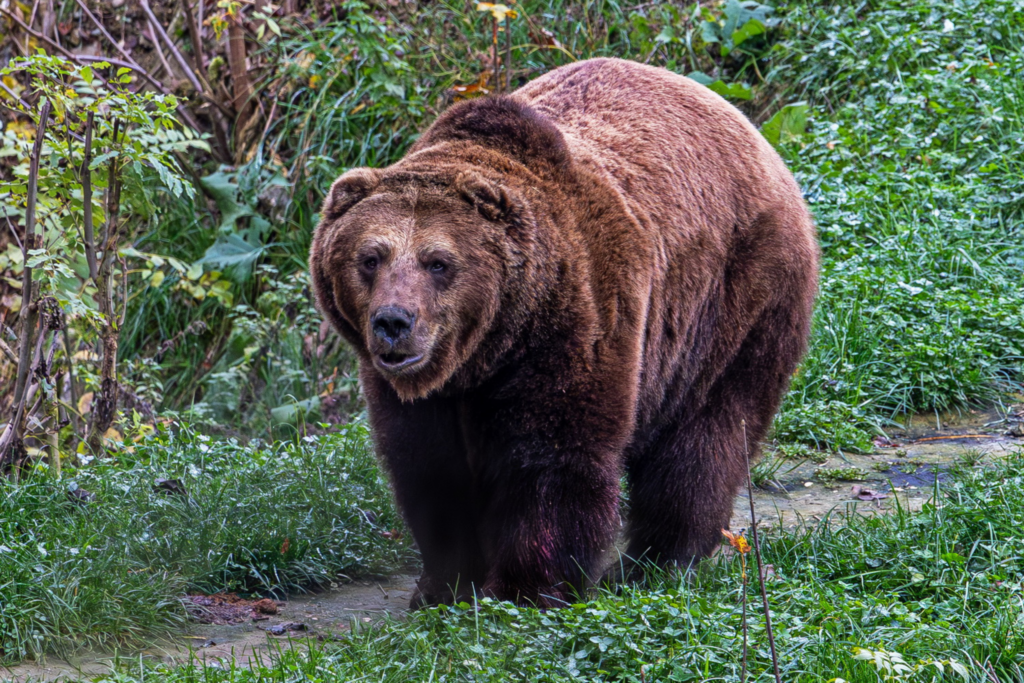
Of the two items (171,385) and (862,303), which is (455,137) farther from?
(171,385)

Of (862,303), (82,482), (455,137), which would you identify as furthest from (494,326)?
(862,303)

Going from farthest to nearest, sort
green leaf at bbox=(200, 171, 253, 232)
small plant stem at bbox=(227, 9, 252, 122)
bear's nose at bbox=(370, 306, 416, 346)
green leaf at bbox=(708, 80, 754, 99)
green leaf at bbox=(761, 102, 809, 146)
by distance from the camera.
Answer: small plant stem at bbox=(227, 9, 252, 122) → green leaf at bbox=(200, 171, 253, 232) → green leaf at bbox=(708, 80, 754, 99) → green leaf at bbox=(761, 102, 809, 146) → bear's nose at bbox=(370, 306, 416, 346)

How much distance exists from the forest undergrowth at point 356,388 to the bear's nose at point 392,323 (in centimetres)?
96

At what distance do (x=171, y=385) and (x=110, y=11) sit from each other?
168 inches

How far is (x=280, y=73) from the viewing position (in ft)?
30.0

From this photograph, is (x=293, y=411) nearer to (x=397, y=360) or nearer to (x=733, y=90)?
(x=397, y=360)

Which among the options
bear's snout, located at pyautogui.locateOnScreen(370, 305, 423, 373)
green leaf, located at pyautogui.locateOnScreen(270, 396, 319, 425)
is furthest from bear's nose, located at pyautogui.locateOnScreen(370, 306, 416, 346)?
green leaf, located at pyautogui.locateOnScreen(270, 396, 319, 425)

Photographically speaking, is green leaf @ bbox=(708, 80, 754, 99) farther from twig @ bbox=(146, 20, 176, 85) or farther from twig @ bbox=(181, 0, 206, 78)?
twig @ bbox=(146, 20, 176, 85)

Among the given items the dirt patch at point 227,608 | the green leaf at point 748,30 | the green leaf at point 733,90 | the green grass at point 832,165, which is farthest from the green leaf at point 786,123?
the dirt patch at point 227,608

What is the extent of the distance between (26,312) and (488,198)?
2.38 metres

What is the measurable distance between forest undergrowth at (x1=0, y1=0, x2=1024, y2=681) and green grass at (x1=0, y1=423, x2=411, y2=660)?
1cm

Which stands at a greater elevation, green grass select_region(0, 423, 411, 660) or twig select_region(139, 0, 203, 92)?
twig select_region(139, 0, 203, 92)

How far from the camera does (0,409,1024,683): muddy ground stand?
371 centimetres


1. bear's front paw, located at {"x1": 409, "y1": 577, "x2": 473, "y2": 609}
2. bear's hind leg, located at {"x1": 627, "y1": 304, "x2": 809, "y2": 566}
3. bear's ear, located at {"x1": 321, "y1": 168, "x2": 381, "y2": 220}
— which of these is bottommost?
bear's front paw, located at {"x1": 409, "y1": 577, "x2": 473, "y2": 609}
